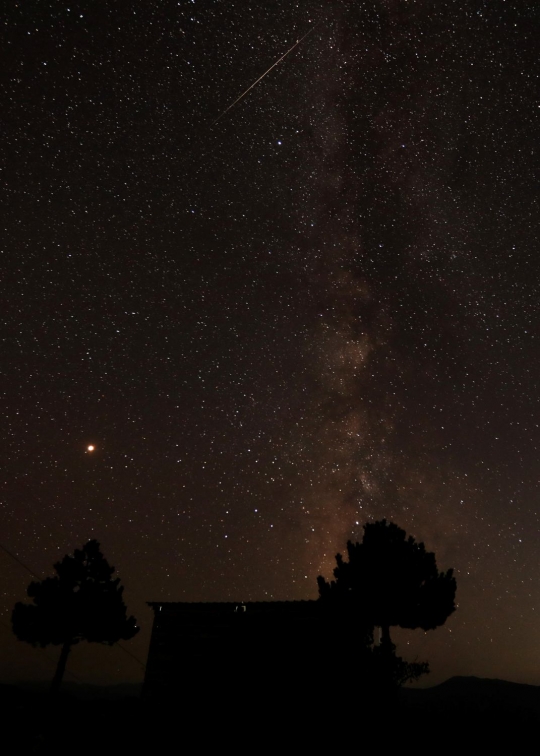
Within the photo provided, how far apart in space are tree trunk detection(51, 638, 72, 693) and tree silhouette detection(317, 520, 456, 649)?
1129 cm

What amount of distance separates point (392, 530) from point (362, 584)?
2457 millimetres

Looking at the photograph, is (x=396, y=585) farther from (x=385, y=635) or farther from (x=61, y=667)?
(x=61, y=667)

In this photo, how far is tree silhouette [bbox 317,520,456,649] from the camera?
755 inches

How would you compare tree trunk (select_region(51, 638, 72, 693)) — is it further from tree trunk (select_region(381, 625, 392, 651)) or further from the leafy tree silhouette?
tree trunk (select_region(381, 625, 392, 651))

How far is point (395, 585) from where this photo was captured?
1928 centimetres

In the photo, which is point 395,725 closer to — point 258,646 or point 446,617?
point 258,646

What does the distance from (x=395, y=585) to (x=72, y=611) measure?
1370 cm

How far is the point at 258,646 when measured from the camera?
374 inches

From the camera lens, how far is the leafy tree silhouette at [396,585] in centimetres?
1919

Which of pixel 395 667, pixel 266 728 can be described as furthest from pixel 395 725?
pixel 395 667

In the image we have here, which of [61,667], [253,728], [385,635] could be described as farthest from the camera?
[61,667]

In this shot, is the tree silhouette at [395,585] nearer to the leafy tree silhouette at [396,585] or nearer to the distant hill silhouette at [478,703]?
the leafy tree silhouette at [396,585]

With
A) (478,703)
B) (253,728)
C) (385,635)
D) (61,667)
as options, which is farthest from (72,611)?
(478,703)

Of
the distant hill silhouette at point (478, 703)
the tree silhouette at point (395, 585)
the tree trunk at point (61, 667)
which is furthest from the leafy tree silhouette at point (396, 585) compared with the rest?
the tree trunk at point (61, 667)
